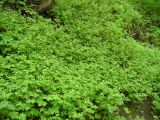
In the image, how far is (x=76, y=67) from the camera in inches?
280

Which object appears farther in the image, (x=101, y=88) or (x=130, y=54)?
(x=130, y=54)

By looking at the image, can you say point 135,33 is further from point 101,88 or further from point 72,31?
point 101,88

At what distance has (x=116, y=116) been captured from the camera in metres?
6.42

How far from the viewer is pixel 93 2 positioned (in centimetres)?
1055

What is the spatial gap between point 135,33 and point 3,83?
6.26 m

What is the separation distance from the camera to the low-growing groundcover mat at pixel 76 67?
5555 millimetres

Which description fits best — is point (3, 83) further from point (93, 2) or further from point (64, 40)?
point (93, 2)

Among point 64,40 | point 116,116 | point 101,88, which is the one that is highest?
point 64,40

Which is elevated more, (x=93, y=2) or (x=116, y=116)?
(x=93, y=2)

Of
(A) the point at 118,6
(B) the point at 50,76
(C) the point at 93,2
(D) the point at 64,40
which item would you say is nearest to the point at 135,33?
(A) the point at 118,6

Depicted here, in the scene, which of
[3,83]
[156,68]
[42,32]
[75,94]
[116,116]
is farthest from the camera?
[156,68]

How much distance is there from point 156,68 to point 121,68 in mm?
1272

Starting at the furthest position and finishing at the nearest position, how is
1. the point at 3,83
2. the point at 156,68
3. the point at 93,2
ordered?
the point at 93,2
the point at 156,68
the point at 3,83

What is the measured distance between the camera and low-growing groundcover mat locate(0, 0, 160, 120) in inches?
219
